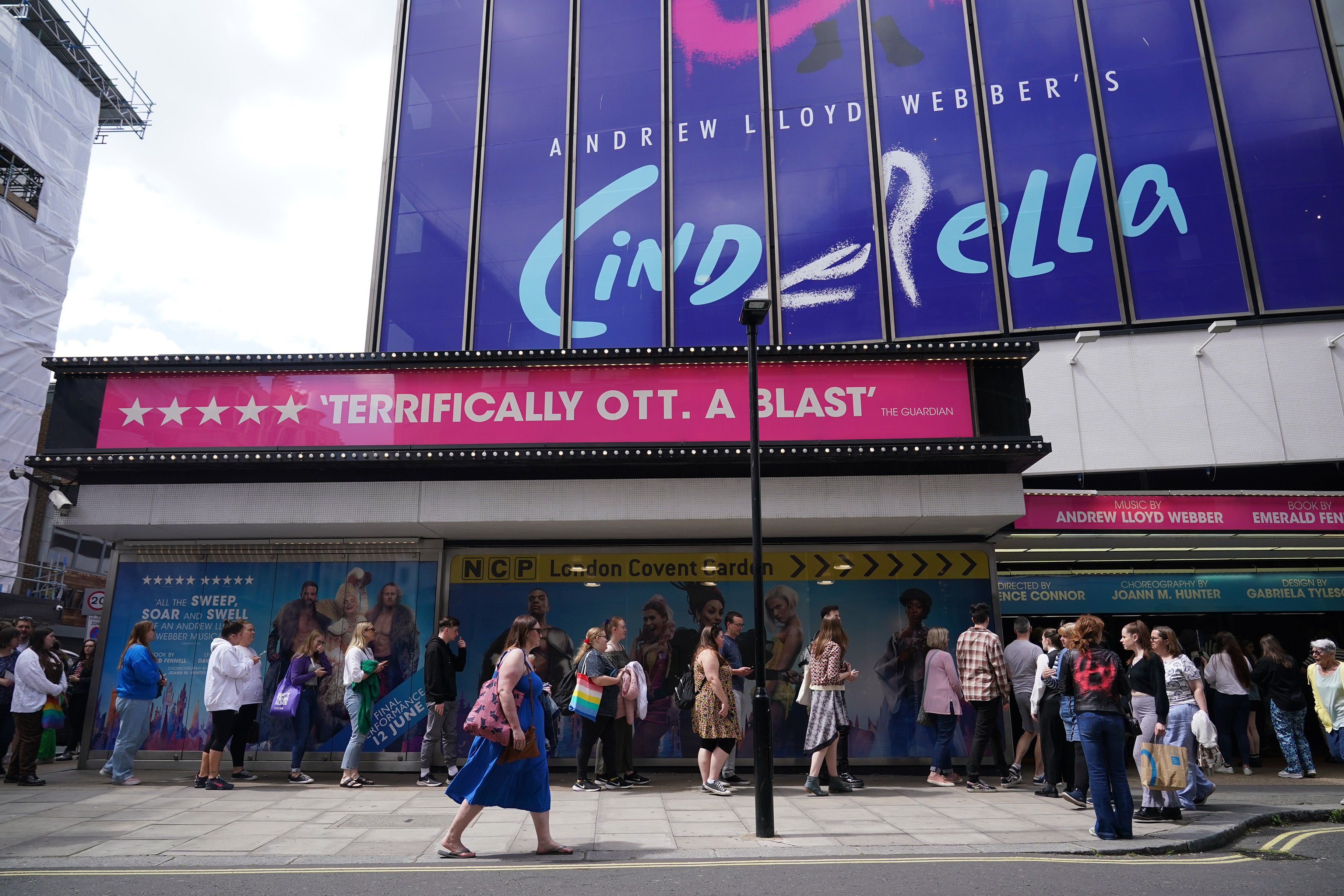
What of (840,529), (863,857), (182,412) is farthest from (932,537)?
(182,412)

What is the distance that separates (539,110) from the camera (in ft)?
59.0

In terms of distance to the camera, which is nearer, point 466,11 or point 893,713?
point 893,713

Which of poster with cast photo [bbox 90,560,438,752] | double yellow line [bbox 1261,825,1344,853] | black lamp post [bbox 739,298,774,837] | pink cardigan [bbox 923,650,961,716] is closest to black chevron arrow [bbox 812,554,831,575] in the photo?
pink cardigan [bbox 923,650,961,716]

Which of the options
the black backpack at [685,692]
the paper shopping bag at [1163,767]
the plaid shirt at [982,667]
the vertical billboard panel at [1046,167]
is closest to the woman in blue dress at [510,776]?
the black backpack at [685,692]

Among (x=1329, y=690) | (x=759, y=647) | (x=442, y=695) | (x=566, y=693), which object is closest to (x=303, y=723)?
(x=442, y=695)

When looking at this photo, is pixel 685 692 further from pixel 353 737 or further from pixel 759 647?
pixel 353 737

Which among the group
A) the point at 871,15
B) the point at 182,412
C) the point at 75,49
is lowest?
the point at 182,412

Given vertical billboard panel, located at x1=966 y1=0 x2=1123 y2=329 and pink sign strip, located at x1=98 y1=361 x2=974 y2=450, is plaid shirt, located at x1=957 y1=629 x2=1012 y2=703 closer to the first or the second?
pink sign strip, located at x1=98 y1=361 x2=974 y2=450

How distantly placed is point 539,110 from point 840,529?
40.1ft

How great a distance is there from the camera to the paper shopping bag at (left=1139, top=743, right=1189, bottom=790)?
6.77m

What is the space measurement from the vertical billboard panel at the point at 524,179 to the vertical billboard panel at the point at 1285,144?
13044 mm

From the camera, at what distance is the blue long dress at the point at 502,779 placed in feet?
18.9

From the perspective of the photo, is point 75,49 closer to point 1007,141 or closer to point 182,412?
point 182,412

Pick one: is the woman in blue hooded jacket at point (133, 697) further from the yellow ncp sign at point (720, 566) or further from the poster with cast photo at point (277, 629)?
the yellow ncp sign at point (720, 566)
